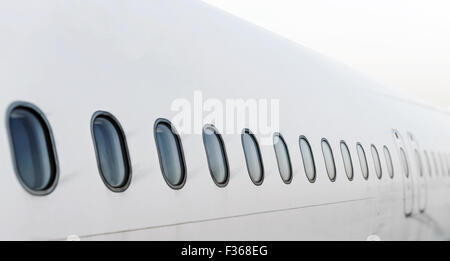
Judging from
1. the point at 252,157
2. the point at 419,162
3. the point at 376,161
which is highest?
the point at 419,162

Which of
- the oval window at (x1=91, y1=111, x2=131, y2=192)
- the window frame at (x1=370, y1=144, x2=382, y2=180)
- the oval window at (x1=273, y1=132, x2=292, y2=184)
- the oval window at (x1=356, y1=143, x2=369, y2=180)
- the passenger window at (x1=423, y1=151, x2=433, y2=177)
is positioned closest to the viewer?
the oval window at (x1=91, y1=111, x2=131, y2=192)

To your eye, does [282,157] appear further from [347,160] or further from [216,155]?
[347,160]

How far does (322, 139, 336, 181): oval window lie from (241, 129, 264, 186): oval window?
204 cm

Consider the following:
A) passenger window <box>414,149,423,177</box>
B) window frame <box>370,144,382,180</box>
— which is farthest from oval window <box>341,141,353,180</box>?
passenger window <box>414,149,423,177</box>

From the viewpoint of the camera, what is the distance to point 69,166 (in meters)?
4.41

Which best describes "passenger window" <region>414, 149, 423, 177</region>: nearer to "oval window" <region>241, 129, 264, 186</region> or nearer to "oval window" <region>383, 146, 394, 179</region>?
"oval window" <region>383, 146, 394, 179</region>

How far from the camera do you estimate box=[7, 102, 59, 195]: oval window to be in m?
4.05

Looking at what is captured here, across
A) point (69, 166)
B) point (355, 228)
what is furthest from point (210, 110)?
point (355, 228)

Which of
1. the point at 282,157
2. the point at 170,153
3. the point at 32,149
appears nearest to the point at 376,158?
the point at 282,157

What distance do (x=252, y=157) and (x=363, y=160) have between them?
13.5ft

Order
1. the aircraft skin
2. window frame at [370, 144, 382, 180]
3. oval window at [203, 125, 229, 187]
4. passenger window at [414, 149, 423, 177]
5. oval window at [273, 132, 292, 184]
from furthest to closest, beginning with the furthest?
passenger window at [414, 149, 423, 177] → window frame at [370, 144, 382, 180] → oval window at [273, 132, 292, 184] → oval window at [203, 125, 229, 187] → the aircraft skin

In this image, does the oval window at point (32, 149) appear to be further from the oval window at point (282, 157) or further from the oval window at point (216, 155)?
the oval window at point (282, 157)

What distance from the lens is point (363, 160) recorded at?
35.3ft
